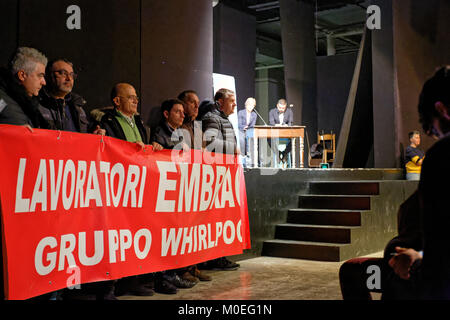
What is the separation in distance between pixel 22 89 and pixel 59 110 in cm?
47

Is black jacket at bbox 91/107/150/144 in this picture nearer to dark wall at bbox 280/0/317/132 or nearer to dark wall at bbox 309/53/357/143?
dark wall at bbox 280/0/317/132

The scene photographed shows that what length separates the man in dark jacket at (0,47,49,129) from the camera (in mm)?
2973

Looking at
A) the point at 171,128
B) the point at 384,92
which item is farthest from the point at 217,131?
the point at 384,92

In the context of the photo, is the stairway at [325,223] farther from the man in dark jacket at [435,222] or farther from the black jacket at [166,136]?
the man in dark jacket at [435,222]

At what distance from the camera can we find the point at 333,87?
672 inches

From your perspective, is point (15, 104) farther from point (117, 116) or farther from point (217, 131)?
point (217, 131)

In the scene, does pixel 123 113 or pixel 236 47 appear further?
pixel 236 47

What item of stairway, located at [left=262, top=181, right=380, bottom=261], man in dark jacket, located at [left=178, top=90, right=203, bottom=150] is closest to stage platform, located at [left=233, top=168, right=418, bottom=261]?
stairway, located at [left=262, top=181, right=380, bottom=261]

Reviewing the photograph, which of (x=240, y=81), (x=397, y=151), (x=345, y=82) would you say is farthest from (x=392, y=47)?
(x=345, y=82)

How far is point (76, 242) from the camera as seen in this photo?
10.7 feet

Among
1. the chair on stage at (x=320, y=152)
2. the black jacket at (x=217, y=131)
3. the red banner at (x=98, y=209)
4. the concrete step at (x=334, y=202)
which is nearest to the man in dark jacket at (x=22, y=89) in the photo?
the red banner at (x=98, y=209)

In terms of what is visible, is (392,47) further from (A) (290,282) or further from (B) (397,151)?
(A) (290,282)
